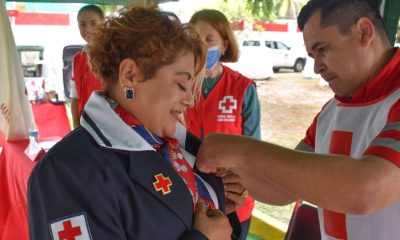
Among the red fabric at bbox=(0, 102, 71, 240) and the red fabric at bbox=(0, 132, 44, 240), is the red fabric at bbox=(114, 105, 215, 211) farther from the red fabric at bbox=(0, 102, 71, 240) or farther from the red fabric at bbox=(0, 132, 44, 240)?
the red fabric at bbox=(0, 132, 44, 240)

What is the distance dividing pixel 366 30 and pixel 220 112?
4.61ft

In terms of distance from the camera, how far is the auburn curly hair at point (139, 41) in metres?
1.23

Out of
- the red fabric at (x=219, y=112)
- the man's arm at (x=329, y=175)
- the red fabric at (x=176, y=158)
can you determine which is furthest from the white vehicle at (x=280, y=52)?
the man's arm at (x=329, y=175)

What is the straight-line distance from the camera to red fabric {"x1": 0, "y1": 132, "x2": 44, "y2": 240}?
9.14 ft

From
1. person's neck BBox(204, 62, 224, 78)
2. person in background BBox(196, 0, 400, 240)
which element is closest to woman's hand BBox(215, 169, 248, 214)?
person in background BBox(196, 0, 400, 240)

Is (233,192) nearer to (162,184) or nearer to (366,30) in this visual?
(162,184)

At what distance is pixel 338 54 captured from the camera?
1398 mm

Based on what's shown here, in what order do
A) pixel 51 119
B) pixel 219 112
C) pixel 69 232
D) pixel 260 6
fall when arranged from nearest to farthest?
pixel 69 232 < pixel 219 112 < pixel 260 6 < pixel 51 119

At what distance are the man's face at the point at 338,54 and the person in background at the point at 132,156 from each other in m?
0.39

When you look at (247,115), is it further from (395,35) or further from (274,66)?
(274,66)

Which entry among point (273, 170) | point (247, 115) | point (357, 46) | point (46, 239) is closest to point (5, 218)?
point (247, 115)

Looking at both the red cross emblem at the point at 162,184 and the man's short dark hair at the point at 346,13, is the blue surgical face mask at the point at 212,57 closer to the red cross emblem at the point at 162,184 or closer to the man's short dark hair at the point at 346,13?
the man's short dark hair at the point at 346,13

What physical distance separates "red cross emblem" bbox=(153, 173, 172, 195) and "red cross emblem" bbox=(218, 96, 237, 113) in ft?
4.86

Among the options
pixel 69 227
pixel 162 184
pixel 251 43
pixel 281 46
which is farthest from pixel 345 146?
pixel 281 46
